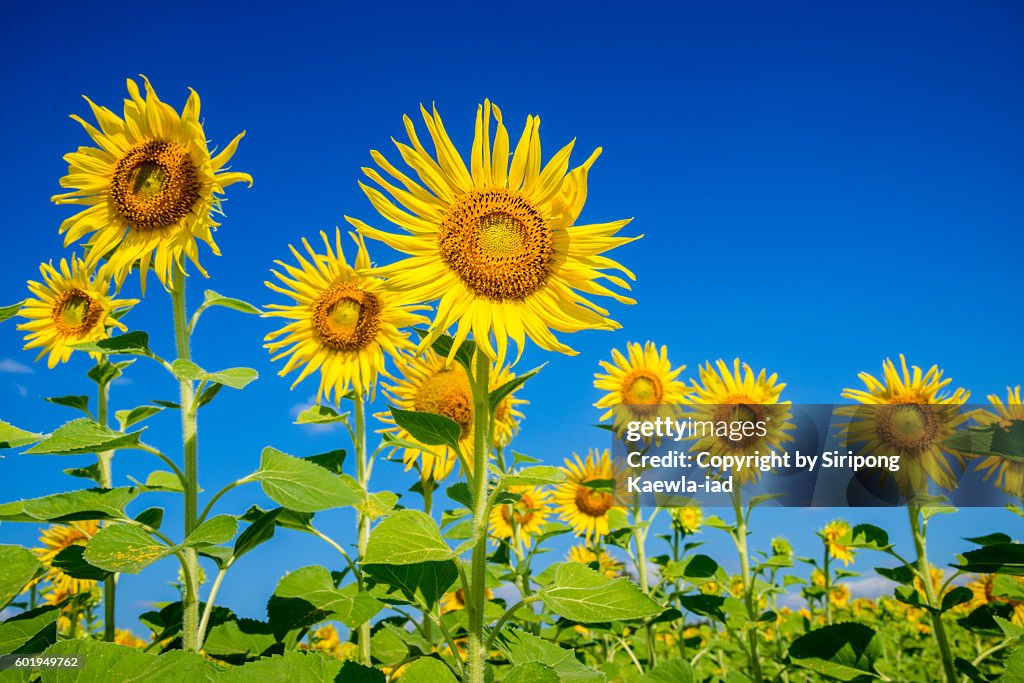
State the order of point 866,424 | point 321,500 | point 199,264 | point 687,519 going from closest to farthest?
point 321,500 < point 199,264 < point 866,424 < point 687,519

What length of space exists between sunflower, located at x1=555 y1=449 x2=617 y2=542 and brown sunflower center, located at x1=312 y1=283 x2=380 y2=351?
2.66 meters

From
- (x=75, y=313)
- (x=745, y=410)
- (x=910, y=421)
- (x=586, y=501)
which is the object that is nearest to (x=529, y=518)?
(x=586, y=501)

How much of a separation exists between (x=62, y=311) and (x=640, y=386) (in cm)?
390

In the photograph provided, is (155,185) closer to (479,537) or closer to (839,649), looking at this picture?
(479,537)

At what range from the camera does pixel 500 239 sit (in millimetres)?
2355

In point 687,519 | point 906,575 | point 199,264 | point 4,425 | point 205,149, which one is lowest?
point 906,575

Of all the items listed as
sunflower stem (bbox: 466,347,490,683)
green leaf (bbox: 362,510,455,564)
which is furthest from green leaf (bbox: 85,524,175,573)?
sunflower stem (bbox: 466,347,490,683)

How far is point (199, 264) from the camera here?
10.1 feet

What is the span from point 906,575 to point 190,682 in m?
3.81

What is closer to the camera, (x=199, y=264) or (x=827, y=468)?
(x=199, y=264)

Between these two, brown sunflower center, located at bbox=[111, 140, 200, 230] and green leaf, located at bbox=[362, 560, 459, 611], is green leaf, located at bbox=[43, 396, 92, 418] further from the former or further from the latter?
green leaf, located at bbox=[362, 560, 459, 611]

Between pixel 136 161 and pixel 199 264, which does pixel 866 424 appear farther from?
pixel 136 161

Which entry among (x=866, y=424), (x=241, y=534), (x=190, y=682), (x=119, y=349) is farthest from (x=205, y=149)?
(x=866, y=424)

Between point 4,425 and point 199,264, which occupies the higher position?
point 199,264
